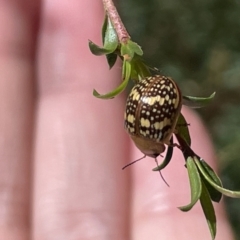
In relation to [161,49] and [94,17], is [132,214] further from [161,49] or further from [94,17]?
[161,49]

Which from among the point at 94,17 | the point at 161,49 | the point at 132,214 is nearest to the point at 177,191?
the point at 132,214

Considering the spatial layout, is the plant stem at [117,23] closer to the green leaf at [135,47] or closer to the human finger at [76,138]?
the green leaf at [135,47]

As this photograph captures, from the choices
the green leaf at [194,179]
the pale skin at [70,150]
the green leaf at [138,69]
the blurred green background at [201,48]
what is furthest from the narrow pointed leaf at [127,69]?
the blurred green background at [201,48]

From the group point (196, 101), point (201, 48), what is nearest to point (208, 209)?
point (196, 101)

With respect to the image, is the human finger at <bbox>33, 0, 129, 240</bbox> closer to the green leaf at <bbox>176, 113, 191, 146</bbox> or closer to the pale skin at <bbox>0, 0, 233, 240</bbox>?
the pale skin at <bbox>0, 0, 233, 240</bbox>

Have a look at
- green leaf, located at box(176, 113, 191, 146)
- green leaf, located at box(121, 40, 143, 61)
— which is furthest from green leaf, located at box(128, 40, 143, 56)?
green leaf, located at box(176, 113, 191, 146)

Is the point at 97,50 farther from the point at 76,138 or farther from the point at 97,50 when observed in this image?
the point at 76,138
